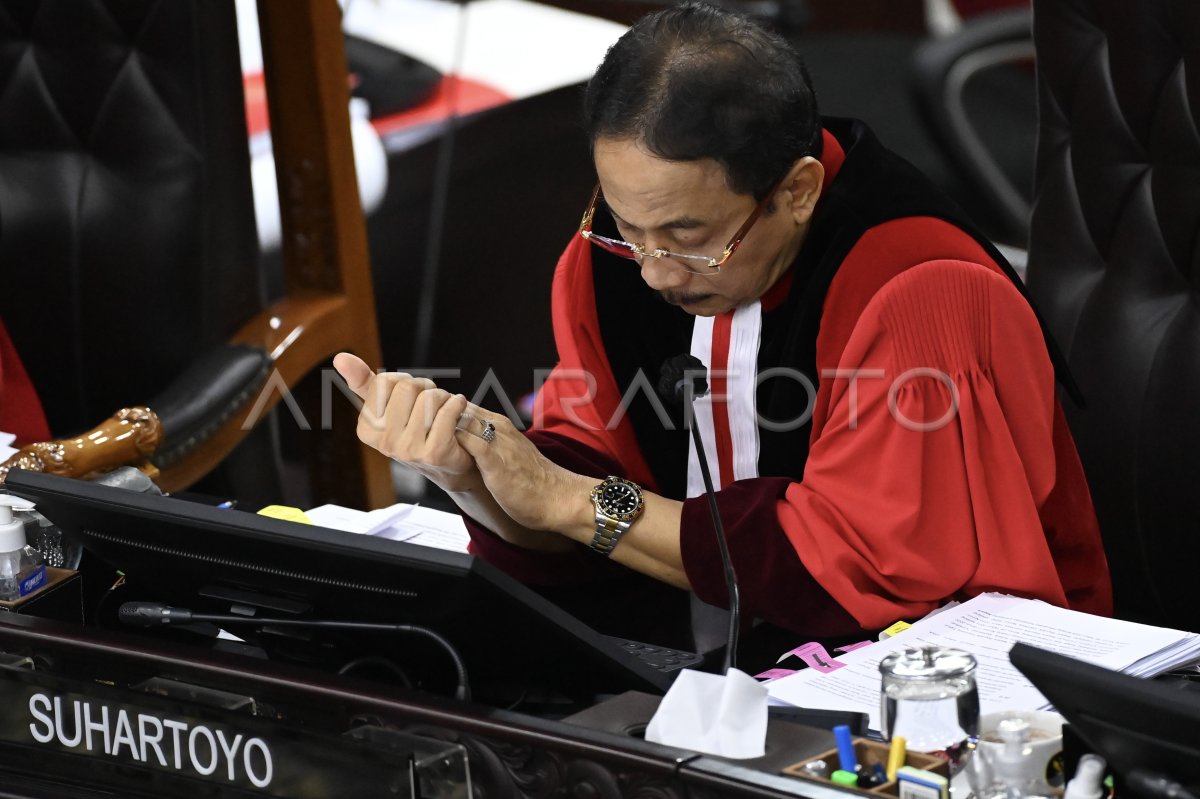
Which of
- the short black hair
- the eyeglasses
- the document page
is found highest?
the short black hair

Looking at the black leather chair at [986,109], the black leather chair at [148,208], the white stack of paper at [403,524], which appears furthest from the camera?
the black leather chair at [986,109]

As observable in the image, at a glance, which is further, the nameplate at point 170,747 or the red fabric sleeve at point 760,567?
the red fabric sleeve at point 760,567

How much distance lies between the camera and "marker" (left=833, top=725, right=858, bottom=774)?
1016mm

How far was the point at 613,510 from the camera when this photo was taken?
5.13 ft

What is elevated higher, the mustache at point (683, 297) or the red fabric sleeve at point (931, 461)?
the mustache at point (683, 297)

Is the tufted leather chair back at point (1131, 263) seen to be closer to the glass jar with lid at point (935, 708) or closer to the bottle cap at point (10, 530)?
the glass jar with lid at point (935, 708)

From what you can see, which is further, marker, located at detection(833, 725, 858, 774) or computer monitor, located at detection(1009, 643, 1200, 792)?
marker, located at detection(833, 725, 858, 774)

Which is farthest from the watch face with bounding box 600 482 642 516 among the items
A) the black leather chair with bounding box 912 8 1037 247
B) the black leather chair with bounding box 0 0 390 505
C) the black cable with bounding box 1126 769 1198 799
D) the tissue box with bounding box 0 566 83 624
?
the black leather chair with bounding box 912 8 1037 247

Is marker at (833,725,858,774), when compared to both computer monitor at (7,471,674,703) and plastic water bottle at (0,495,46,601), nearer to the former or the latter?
computer monitor at (7,471,674,703)

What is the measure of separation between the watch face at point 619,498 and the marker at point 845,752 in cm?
56

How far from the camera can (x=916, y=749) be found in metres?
1.06

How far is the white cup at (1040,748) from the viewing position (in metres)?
0.98

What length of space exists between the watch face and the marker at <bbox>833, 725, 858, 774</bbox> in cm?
56

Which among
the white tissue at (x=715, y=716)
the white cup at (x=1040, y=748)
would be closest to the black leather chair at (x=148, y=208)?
the white tissue at (x=715, y=716)
